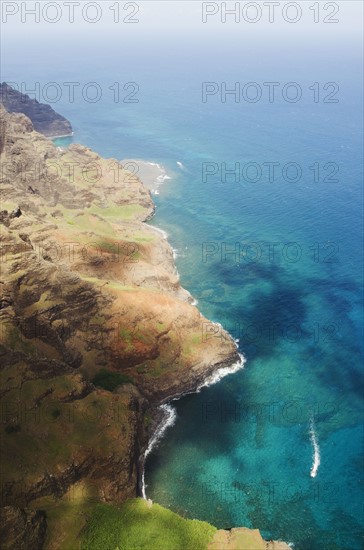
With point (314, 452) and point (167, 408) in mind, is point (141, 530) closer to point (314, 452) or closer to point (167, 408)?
point (167, 408)

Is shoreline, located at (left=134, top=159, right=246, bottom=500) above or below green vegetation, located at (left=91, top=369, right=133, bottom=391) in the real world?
below

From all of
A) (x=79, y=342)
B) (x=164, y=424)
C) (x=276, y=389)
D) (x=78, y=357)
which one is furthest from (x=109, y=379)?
(x=276, y=389)

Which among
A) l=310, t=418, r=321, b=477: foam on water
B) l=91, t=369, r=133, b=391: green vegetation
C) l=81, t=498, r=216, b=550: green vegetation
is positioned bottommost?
l=81, t=498, r=216, b=550: green vegetation

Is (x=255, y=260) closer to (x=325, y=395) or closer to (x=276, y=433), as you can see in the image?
(x=325, y=395)

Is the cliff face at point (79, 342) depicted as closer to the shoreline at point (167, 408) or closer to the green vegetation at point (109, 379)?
the green vegetation at point (109, 379)

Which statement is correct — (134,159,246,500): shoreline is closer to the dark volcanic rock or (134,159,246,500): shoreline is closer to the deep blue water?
the deep blue water

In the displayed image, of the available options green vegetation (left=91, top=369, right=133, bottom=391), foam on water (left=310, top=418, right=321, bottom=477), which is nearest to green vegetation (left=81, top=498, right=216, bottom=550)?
green vegetation (left=91, top=369, right=133, bottom=391)

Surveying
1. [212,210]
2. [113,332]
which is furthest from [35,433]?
[212,210]
